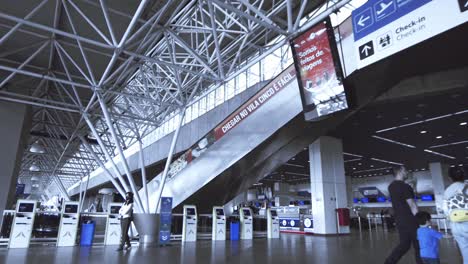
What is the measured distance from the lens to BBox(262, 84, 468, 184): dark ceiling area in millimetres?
Result: 11625

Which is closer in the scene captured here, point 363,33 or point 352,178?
point 363,33

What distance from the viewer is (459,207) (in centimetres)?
361

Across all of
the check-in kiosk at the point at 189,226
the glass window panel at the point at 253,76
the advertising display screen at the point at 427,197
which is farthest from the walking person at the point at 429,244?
the advertising display screen at the point at 427,197

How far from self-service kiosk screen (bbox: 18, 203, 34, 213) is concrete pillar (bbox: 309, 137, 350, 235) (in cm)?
1334

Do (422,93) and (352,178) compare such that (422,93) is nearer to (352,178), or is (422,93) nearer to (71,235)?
(71,235)

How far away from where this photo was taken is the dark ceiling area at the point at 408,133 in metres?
11.6

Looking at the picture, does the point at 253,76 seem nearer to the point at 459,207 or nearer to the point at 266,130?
the point at 266,130

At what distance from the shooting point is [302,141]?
13273 millimetres

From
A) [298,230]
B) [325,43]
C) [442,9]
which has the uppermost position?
[325,43]

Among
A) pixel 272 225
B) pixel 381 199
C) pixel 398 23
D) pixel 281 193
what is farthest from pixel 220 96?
pixel 381 199

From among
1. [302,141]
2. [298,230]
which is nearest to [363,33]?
[302,141]

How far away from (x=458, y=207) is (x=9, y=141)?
18019 millimetres

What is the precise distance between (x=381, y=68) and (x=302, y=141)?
548cm

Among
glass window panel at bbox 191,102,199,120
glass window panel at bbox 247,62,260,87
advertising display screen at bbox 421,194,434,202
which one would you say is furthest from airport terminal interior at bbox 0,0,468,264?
advertising display screen at bbox 421,194,434,202
